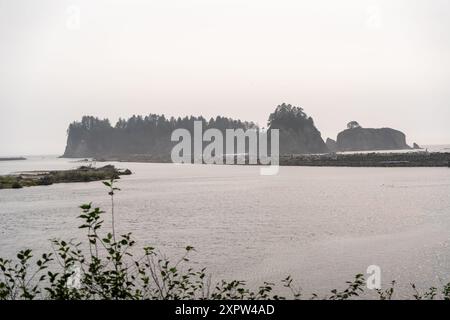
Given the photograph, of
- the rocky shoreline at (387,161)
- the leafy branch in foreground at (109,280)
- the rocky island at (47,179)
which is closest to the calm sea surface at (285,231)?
the leafy branch in foreground at (109,280)

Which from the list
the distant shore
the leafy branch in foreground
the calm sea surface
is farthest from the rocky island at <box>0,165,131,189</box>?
the distant shore

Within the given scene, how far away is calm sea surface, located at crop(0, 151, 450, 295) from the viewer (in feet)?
64.3

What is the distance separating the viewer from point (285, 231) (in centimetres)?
2972

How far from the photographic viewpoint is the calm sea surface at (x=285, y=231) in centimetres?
1961

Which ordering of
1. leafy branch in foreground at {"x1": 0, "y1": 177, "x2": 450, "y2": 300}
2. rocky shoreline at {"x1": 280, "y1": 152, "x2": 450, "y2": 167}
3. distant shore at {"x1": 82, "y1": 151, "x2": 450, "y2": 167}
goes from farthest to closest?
1. distant shore at {"x1": 82, "y1": 151, "x2": 450, "y2": 167}
2. rocky shoreline at {"x1": 280, "y1": 152, "x2": 450, "y2": 167}
3. leafy branch in foreground at {"x1": 0, "y1": 177, "x2": 450, "y2": 300}

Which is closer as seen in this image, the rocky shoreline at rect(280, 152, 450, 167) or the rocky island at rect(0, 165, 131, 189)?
the rocky island at rect(0, 165, 131, 189)

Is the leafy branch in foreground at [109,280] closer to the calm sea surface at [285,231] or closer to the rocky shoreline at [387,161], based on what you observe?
the calm sea surface at [285,231]

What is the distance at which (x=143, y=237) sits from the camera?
2848 centimetres

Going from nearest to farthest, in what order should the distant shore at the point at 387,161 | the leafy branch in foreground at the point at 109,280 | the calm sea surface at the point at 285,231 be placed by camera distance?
the leafy branch in foreground at the point at 109,280 → the calm sea surface at the point at 285,231 → the distant shore at the point at 387,161

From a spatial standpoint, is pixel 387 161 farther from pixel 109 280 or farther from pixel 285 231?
pixel 109 280

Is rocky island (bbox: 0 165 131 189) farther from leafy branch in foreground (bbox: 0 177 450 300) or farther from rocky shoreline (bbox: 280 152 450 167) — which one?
rocky shoreline (bbox: 280 152 450 167)
